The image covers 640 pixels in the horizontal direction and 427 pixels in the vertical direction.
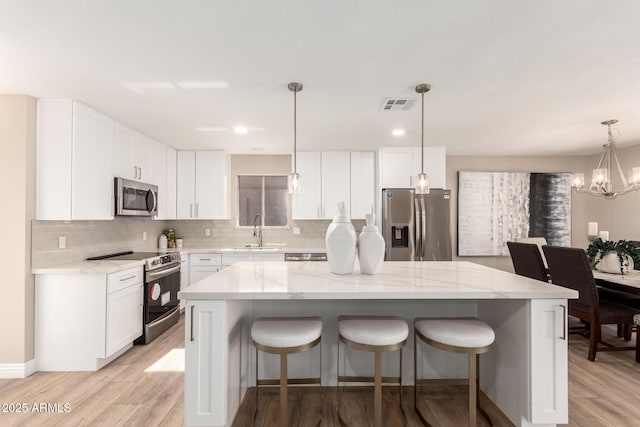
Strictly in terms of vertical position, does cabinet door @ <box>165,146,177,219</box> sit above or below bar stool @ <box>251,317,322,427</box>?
above

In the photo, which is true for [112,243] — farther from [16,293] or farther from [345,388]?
[345,388]

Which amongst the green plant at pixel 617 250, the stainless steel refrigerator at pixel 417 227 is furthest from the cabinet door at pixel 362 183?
the green plant at pixel 617 250

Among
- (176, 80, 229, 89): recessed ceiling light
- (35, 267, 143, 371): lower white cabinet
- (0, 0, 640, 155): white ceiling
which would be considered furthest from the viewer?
(35, 267, 143, 371): lower white cabinet

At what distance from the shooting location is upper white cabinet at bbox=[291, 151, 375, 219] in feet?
15.9

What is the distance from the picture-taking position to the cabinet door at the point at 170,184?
4715 millimetres

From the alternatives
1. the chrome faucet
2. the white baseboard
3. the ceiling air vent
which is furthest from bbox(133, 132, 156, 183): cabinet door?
the ceiling air vent

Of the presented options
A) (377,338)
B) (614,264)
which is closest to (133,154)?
(377,338)

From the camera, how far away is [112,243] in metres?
3.86

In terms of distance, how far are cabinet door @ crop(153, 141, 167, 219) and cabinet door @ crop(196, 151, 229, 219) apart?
0.44 metres

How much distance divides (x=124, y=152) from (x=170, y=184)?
1.22m

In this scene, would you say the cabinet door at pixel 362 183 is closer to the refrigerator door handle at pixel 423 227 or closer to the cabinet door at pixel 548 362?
the refrigerator door handle at pixel 423 227

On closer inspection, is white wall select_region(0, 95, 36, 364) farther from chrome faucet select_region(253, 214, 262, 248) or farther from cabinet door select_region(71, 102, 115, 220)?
chrome faucet select_region(253, 214, 262, 248)

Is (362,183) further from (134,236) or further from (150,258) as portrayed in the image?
(134,236)

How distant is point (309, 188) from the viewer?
487 centimetres
